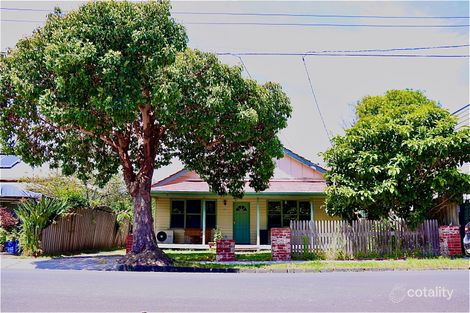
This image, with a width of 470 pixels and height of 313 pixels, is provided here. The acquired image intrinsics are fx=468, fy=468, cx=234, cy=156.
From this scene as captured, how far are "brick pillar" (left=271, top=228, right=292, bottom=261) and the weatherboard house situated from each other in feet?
24.1

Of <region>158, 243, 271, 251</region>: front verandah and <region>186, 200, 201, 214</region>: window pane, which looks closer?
<region>158, 243, 271, 251</region>: front verandah

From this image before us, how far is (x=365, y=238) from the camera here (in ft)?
55.4

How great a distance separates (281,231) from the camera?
55.6 feet

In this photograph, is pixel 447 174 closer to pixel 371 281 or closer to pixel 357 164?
pixel 357 164

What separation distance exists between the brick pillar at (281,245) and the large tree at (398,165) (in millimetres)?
2125

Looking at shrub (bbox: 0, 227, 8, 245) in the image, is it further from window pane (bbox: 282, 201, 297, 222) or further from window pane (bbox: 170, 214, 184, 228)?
window pane (bbox: 282, 201, 297, 222)

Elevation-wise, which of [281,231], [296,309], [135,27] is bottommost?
[296,309]

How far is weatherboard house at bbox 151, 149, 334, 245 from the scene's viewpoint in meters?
24.7

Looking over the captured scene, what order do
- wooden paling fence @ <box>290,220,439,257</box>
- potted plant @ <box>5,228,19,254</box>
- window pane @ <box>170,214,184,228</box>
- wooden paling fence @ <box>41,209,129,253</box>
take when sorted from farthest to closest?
window pane @ <box>170,214,184,228</box>, wooden paling fence @ <box>41,209,129,253</box>, potted plant @ <box>5,228,19,254</box>, wooden paling fence @ <box>290,220,439,257</box>

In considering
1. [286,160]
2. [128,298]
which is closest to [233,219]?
[286,160]

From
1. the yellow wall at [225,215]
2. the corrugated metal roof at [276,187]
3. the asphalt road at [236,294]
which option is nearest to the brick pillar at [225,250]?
the asphalt road at [236,294]

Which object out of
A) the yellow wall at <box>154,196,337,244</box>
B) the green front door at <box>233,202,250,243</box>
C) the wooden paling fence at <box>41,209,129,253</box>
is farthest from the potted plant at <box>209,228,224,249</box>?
the wooden paling fence at <box>41,209,129,253</box>

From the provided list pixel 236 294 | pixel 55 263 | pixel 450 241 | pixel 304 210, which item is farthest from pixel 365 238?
pixel 55 263

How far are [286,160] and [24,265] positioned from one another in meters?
14.6
